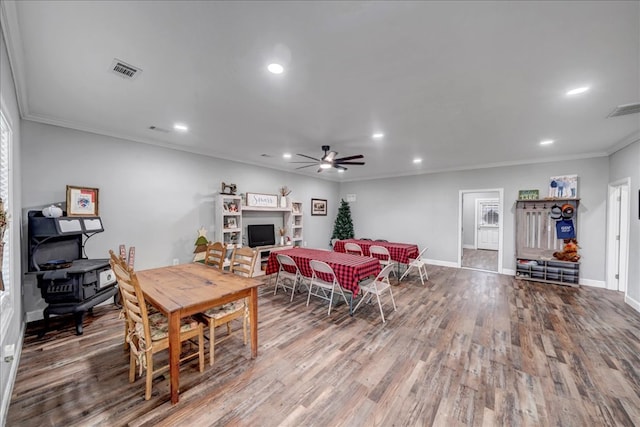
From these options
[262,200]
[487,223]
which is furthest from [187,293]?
[487,223]

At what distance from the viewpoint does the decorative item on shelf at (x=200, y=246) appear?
459cm

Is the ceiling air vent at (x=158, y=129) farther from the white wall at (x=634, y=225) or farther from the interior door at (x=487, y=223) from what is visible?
A: the interior door at (x=487, y=223)

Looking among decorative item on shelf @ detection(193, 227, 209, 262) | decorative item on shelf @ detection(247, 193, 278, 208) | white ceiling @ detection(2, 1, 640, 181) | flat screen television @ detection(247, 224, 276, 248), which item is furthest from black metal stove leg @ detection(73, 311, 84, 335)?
decorative item on shelf @ detection(247, 193, 278, 208)

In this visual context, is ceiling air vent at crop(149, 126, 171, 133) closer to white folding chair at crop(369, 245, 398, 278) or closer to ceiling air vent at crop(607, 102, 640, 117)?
white folding chair at crop(369, 245, 398, 278)

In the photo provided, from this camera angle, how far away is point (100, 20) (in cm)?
160

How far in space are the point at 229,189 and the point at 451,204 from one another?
5601 mm

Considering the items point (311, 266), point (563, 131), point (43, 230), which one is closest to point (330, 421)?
point (311, 266)

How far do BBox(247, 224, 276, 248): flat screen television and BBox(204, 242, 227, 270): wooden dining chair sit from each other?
2157 mm

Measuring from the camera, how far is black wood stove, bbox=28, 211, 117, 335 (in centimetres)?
283

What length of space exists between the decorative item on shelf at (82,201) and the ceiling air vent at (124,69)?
220 cm

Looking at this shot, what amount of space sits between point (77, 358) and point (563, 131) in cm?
666

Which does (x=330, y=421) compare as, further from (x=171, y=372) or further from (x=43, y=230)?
(x=43, y=230)

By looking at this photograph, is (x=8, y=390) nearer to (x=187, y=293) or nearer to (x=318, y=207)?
(x=187, y=293)

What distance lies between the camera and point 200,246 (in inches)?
182
